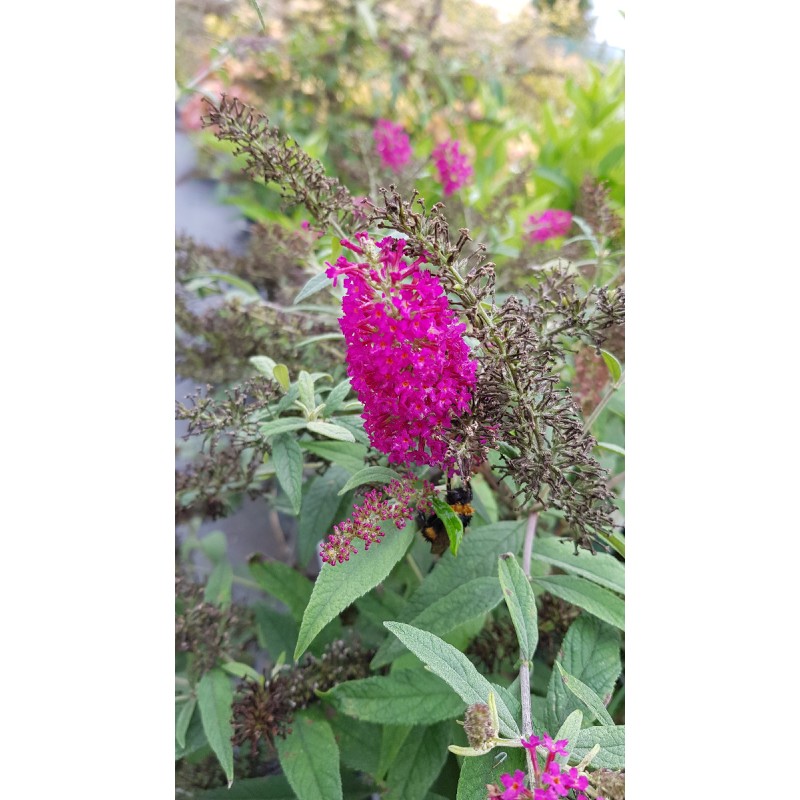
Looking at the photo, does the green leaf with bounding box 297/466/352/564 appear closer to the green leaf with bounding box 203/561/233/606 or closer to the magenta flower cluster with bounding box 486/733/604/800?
the green leaf with bounding box 203/561/233/606

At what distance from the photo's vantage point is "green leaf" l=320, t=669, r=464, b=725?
0.62 metres

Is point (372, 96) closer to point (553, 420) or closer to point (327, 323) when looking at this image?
point (327, 323)

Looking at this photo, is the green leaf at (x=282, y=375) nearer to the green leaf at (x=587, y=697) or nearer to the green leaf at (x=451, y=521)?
the green leaf at (x=451, y=521)

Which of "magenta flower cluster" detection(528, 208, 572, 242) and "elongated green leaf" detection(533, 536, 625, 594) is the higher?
"magenta flower cluster" detection(528, 208, 572, 242)

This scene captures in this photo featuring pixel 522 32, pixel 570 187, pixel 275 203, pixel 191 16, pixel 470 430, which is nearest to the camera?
pixel 470 430

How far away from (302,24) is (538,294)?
160cm

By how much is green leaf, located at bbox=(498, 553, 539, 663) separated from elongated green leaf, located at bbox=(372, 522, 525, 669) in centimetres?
10

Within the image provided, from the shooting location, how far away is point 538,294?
0.63 meters

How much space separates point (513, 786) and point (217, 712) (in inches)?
15.0

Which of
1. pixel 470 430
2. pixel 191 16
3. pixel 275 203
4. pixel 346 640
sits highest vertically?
pixel 191 16

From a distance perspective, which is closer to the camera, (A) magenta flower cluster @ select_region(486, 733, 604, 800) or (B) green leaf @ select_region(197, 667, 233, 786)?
(A) magenta flower cluster @ select_region(486, 733, 604, 800)

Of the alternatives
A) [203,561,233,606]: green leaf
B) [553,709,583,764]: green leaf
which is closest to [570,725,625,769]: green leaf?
[553,709,583,764]: green leaf

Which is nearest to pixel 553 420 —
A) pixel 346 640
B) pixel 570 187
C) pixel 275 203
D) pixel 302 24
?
pixel 346 640
